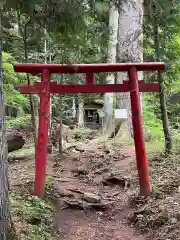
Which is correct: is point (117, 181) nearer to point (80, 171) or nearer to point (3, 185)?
point (80, 171)

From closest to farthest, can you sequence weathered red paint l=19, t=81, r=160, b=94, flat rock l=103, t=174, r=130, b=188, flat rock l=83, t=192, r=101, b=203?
flat rock l=83, t=192, r=101, b=203 → weathered red paint l=19, t=81, r=160, b=94 → flat rock l=103, t=174, r=130, b=188

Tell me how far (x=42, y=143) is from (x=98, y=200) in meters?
1.72

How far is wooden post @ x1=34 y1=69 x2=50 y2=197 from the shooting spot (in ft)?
22.6

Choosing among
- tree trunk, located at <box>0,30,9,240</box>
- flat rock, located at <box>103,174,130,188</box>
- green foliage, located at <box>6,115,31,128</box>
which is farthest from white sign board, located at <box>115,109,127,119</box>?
green foliage, located at <box>6,115,31,128</box>

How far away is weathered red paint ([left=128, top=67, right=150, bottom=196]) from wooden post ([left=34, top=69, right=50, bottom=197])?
1.87 metres

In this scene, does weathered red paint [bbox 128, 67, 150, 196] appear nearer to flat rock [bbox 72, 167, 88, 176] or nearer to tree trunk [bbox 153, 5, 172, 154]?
tree trunk [bbox 153, 5, 172, 154]

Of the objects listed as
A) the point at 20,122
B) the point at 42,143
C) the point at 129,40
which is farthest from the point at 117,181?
the point at 20,122

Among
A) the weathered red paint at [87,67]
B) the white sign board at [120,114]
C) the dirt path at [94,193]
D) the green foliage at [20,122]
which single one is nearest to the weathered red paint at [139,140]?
the weathered red paint at [87,67]

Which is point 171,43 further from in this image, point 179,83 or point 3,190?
point 3,190

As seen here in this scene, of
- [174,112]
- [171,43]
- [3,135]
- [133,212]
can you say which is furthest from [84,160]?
[174,112]

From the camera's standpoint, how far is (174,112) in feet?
61.7

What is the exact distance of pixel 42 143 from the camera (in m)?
7.13

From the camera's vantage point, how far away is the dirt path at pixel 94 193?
19.4 feet

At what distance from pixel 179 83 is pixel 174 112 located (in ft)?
16.2
